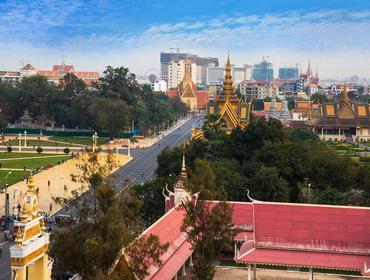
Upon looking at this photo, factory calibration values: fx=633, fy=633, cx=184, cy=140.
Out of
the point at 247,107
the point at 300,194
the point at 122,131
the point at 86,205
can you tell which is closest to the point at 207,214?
the point at 86,205

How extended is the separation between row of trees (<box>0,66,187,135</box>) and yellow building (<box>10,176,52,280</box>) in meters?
71.2

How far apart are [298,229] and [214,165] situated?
14.6m

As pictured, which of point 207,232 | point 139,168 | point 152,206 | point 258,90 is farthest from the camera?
point 258,90

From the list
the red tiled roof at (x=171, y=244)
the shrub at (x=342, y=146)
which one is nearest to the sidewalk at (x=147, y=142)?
the shrub at (x=342, y=146)

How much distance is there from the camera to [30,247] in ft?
41.3

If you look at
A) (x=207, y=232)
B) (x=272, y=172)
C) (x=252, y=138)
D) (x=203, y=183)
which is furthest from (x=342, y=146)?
(x=207, y=232)

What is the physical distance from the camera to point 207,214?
19000 millimetres

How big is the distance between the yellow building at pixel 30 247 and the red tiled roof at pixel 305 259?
10.7 metres

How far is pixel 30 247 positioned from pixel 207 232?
737cm

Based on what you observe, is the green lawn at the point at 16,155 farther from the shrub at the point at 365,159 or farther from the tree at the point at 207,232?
the tree at the point at 207,232

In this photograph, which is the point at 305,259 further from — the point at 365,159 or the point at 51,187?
the point at 365,159

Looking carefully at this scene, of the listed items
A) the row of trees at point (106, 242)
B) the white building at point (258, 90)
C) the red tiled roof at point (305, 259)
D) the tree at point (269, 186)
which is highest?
the white building at point (258, 90)

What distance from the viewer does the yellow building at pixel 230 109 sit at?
208 feet

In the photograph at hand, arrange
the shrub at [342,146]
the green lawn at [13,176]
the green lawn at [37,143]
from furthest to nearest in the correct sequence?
the green lawn at [37,143], the shrub at [342,146], the green lawn at [13,176]
